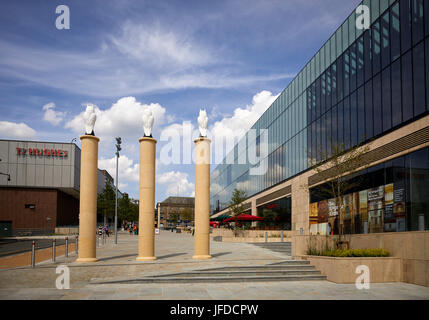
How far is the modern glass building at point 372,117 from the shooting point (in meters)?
19.8

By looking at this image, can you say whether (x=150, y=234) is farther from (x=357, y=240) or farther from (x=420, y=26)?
(x=420, y=26)

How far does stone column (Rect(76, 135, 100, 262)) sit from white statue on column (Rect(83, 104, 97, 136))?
16.3 inches

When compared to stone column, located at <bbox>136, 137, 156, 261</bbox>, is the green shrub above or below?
below

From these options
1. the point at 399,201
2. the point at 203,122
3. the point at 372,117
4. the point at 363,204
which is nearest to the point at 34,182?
the point at 203,122

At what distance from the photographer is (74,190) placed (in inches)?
2778

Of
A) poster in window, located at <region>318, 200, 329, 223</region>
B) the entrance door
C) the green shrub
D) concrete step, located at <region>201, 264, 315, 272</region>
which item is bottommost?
the entrance door

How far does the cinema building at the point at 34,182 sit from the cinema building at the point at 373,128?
4089 cm

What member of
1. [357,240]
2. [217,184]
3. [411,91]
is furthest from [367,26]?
[217,184]

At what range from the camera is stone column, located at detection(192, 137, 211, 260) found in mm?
20719

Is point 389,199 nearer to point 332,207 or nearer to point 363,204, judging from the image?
point 363,204

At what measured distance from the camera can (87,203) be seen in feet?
63.3

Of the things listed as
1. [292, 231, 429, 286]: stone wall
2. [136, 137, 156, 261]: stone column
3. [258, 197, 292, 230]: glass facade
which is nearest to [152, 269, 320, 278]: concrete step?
[292, 231, 429, 286]: stone wall

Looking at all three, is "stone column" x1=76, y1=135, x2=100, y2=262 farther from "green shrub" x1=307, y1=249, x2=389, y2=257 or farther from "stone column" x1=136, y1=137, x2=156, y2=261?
"green shrub" x1=307, y1=249, x2=389, y2=257

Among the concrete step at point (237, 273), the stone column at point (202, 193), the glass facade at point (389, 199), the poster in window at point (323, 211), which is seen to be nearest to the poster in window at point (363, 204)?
the glass facade at point (389, 199)
